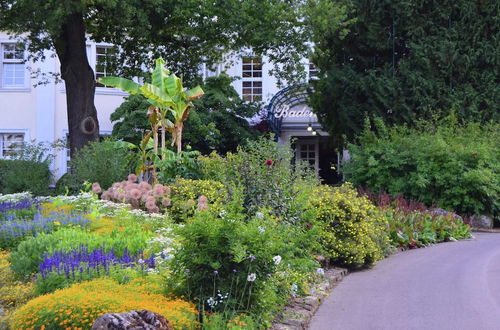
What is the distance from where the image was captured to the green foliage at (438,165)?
1788cm

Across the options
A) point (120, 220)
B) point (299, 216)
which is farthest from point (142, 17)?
point (299, 216)

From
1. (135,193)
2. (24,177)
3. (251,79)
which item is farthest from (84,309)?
(251,79)

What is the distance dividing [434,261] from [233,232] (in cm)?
656

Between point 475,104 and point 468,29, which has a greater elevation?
point 468,29

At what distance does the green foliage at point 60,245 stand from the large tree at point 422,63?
1272cm

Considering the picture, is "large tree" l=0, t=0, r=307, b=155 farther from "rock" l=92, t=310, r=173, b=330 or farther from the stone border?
"rock" l=92, t=310, r=173, b=330

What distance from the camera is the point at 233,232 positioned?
5941 millimetres

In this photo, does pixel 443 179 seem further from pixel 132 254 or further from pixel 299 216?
pixel 132 254

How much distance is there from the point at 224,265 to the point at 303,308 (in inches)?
68.6

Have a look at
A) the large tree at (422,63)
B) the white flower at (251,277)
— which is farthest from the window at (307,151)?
the white flower at (251,277)

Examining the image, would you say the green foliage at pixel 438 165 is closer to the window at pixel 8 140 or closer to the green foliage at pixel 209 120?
the green foliage at pixel 209 120

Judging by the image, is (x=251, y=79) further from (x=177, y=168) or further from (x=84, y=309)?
(x=84, y=309)

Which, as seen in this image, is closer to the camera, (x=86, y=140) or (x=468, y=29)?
(x=86, y=140)

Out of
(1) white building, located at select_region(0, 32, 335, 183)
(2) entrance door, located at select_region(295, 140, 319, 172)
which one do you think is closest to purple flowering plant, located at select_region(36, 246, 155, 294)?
(1) white building, located at select_region(0, 32, 335, 183)
